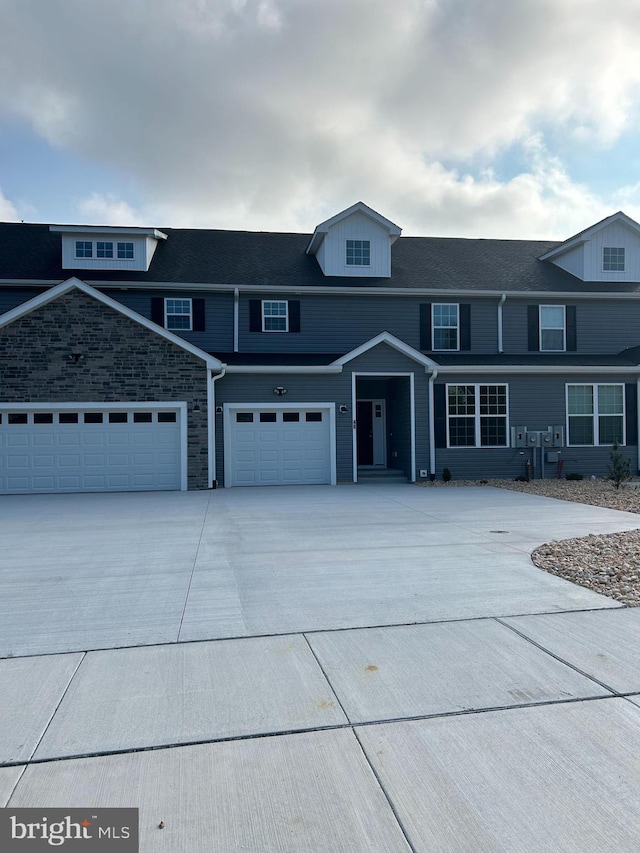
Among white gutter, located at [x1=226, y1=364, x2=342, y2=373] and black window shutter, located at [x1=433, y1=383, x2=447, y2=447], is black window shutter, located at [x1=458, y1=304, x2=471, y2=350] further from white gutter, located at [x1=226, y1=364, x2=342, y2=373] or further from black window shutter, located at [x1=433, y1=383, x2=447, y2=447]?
white gutter, located at [x1=226, y1=364, x2=342, y2=373]

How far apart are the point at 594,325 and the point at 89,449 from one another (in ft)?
51.6

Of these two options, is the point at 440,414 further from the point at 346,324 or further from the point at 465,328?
the point at 346,324

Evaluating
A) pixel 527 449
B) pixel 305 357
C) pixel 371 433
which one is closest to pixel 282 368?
pixel 305 357

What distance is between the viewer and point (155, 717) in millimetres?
3359

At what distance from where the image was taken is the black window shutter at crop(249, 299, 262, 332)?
17.4m

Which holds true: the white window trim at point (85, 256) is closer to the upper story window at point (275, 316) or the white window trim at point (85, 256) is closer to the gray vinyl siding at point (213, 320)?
the gray vinyl siding at point (213, 320)

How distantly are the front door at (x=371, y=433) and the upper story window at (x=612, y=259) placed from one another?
345 inches

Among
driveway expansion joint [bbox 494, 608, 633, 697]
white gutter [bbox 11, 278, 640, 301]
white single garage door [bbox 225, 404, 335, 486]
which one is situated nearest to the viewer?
driveway expansion joint [bbox 494, 608, 633, 697]

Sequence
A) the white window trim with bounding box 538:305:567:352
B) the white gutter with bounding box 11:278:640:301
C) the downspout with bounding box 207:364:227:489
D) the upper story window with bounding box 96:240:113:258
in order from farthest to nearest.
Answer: the white window trim with bounding box 538:305:567:352 → the upper story window with bounding box 96:240:113:258 → the white gutter with bounding box 11:278:640:301 → the downspout with bounding box 207:364:227:489

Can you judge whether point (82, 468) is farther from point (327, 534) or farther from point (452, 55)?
point (452, 55)

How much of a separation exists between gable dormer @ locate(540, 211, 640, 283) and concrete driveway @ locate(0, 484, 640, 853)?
15287mm

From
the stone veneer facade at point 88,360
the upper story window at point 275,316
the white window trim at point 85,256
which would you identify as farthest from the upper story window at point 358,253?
the white window trim at point 85,256

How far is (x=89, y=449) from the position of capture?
14969 millimetres

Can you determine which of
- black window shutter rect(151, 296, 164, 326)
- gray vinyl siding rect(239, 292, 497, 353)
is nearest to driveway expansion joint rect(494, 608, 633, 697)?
gray vinyl siding rect(239, 292, 497, 353)
